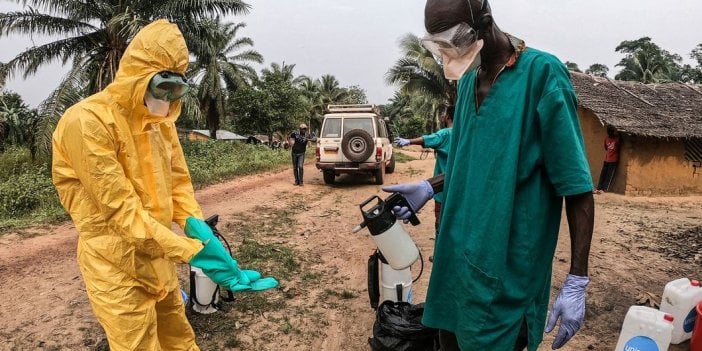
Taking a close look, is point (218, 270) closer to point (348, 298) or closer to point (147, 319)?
point (147, 319)

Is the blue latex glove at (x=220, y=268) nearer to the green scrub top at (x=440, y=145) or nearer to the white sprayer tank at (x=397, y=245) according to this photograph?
the white sprayer tank at (x=397, y=245)

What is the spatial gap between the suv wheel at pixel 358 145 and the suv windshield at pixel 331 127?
2.12 feet

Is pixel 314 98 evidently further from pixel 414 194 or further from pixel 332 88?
pixel 414 194

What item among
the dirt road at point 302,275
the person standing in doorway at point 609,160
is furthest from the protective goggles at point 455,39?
the person standing in doorway at point 609,160

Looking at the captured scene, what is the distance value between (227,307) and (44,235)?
13.8 feet

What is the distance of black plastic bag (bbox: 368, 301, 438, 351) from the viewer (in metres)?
2.66

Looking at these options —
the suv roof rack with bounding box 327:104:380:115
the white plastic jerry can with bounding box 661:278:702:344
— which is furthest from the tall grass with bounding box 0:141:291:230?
the white plastic jerry can with bounding box 661:278:702:344

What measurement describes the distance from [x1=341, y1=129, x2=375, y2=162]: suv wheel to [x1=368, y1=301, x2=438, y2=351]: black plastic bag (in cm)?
764

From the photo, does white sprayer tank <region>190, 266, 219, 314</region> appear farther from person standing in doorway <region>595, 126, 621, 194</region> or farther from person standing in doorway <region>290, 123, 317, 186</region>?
person standing in doorway <region>595, 126, 621, 194</region>

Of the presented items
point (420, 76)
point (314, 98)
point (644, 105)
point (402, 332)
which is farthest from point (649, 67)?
point (402, 332)

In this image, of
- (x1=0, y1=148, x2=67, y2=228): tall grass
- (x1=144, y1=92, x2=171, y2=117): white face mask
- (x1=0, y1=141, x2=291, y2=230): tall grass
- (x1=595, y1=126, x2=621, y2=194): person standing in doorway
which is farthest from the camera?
(x1=595, y1=126, x2=621, y2=194): person standing in doorway

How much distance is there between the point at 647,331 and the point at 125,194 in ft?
9.72

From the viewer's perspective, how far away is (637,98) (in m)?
12.1

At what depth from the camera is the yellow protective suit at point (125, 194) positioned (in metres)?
1.91
